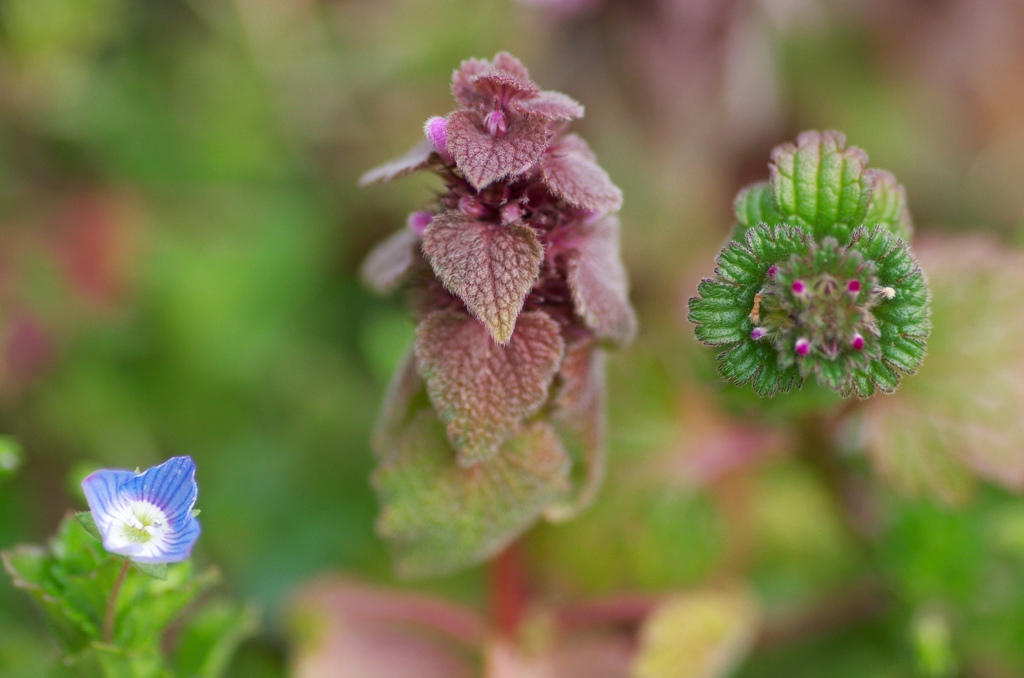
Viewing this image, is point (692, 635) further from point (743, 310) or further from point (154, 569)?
point (154, 569)

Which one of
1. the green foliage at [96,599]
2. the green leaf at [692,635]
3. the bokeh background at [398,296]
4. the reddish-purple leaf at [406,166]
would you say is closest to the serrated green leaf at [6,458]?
the green foliage at [96,599]

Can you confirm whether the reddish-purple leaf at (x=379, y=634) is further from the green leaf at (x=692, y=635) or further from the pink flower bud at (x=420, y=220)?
the pink flower bud at (x=420, y=220)

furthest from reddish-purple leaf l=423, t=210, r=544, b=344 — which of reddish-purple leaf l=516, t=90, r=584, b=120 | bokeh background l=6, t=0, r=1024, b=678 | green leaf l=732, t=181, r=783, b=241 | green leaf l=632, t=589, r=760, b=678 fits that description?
green leaf l=632, t=589, r=760, b=678

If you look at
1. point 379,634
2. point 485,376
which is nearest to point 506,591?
point 379,634

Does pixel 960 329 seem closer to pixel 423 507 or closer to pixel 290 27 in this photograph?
pixel 423 507

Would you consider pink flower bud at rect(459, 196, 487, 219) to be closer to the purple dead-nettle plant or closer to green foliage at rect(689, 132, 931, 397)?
the purple dead-nettle plant
